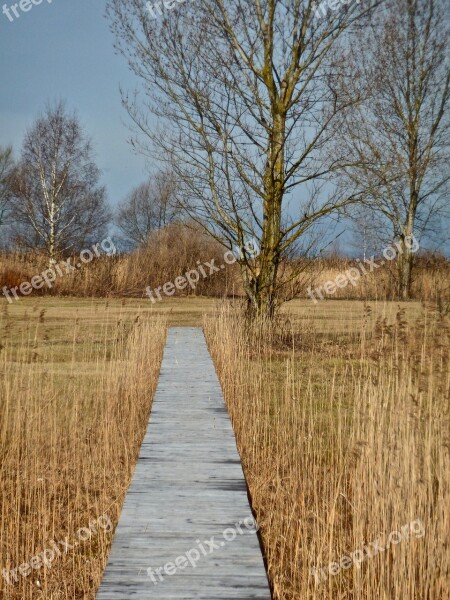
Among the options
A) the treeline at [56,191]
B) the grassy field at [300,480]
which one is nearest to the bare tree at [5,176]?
the treeline at [56,191]

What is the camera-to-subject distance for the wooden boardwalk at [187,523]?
1.94 m

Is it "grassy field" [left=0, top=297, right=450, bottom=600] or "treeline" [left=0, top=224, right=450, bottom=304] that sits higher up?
"treeline" [left=0, top=224, right=450, bottom=304]

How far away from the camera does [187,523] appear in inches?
94.5

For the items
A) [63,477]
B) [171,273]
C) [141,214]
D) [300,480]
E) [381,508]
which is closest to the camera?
[381,508]

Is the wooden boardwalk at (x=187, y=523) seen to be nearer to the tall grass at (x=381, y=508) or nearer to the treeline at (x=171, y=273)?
the tall grass at (x=381, y=508)

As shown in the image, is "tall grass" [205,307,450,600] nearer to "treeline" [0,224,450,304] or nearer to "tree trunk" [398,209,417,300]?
"treeline" [0,224,450,304]

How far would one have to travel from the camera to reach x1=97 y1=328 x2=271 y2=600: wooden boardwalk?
1943 mm

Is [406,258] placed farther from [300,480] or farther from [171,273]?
[300,480]

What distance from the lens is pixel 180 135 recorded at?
7.18 m

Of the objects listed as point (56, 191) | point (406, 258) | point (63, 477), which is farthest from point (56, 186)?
point (63, 477)

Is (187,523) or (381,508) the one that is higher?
(381,508)

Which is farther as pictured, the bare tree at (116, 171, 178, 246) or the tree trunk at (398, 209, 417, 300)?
the bare tree at (116, 171, 178, 246)

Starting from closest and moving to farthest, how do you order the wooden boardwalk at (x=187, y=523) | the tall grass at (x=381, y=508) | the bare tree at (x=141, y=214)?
1. the wooden boardwalk at (x=187, y=523)
2. the tall grass at (x=381, y=508)
3. the bare tree at (x=141, y=214)

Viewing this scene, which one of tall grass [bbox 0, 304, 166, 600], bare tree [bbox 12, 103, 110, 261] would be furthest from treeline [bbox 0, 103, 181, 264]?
tall grass [bbox 0, 304, 166, 600]
